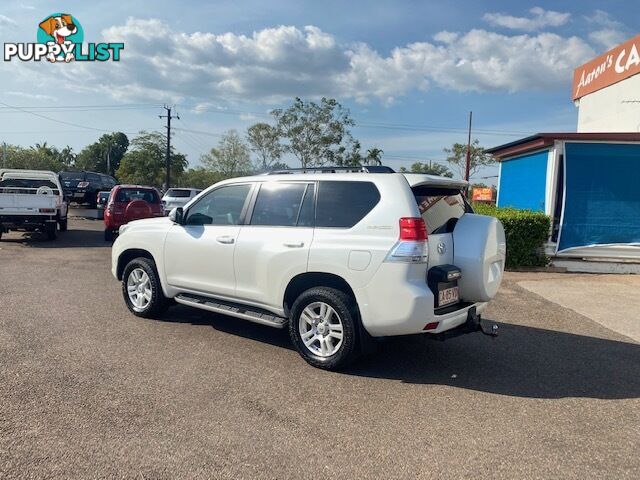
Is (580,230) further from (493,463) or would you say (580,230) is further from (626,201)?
(493,463)

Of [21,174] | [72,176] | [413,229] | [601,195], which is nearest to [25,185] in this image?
[21,174]

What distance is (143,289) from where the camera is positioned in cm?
631

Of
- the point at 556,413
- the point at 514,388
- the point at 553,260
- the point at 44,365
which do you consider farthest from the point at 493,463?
the point at 553,260

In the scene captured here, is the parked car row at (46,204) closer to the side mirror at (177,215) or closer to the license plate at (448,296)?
the side mirror at (177,215)

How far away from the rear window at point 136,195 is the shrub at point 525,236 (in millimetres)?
9417

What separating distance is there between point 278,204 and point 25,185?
13.3 m

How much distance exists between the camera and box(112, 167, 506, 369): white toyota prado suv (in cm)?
422

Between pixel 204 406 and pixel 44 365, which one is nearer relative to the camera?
pixel 204 406

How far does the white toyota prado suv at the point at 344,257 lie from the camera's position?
4219mm

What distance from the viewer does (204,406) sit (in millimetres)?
3820

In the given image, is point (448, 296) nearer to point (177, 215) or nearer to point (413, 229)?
point (413, 229)

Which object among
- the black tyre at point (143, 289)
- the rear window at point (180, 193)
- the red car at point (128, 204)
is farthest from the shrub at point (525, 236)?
the rear window at point (180, 193)

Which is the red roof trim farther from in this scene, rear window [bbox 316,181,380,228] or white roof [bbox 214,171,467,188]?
rear window [bbox 316,181,380,228]

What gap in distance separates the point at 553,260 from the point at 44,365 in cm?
1030
